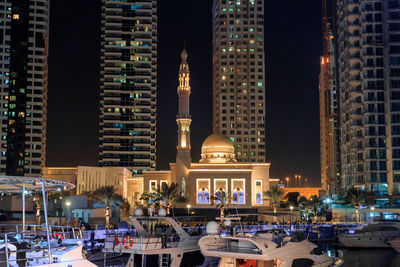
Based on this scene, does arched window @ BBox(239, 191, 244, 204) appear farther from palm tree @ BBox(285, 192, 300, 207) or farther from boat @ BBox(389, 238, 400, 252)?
boat @ BBox(389, 238, 400, 252)

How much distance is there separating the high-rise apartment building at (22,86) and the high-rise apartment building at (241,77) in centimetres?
5232

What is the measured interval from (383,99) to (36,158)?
3039 inches

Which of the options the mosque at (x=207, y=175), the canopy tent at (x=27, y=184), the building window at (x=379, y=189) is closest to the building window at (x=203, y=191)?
the mosque at (x=207, y=175)

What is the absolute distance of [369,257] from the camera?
5053cm

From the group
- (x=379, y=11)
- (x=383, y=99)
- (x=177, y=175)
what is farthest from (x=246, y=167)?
(x=379, y=11)

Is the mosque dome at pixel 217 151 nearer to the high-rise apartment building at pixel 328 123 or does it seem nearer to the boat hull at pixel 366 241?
the boat hull at pixel 366 241

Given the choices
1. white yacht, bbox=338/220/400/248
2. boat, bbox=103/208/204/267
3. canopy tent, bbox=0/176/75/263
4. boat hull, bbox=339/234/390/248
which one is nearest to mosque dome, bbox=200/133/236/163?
white yacht, bbox=338/220/400/248

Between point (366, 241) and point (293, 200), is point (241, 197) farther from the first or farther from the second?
point (366, 241)

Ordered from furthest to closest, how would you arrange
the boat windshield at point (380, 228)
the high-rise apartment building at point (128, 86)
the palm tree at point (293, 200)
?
the high-rise apartment building at point (128, 86) → the palm tree at point (293, 200) → the boat windshield at point (380, 228)

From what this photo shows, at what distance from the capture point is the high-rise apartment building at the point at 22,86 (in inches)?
4513

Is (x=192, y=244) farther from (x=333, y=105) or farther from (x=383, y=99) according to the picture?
(x=333, y=105)

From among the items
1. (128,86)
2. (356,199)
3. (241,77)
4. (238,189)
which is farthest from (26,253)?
(241,77)

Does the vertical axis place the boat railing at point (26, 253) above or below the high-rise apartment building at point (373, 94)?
below

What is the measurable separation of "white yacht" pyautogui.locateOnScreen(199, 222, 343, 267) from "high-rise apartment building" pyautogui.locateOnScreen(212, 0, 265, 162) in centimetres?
11611
